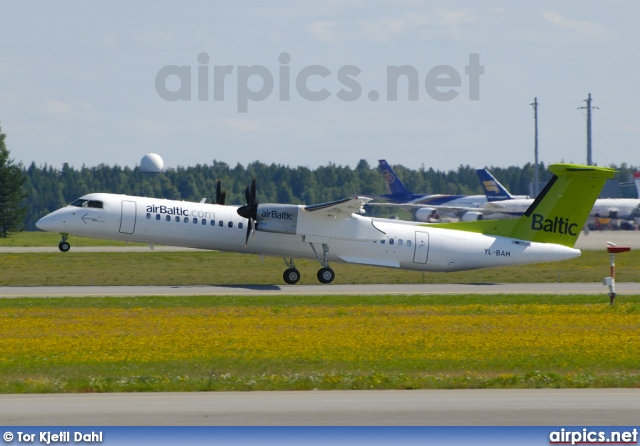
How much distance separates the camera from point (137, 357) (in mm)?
18625

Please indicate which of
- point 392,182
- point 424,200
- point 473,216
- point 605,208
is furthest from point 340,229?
point 392,182

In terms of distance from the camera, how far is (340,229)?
119 feet

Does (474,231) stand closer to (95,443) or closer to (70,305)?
(70,305)

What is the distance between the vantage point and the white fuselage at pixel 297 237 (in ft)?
114

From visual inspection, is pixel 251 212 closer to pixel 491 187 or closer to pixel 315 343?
pixel 315 343

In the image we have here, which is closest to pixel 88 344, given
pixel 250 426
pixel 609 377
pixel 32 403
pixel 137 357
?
pixel 137 357

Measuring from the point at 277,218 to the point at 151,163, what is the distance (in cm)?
6698

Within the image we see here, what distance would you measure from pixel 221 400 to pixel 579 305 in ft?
58.3

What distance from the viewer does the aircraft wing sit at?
34.8 metres

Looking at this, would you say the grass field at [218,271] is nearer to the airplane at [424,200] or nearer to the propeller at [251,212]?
the propeller at [251,212]

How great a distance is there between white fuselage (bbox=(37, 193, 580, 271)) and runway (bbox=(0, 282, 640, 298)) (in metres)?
1.24

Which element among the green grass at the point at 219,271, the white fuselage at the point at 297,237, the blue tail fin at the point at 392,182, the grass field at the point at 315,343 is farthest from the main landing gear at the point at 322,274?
the blue tail fin at the point at 392,182

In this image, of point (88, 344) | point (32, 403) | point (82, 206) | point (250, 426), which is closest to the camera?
point (250, 426)

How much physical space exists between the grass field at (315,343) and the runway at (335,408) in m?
0.99
